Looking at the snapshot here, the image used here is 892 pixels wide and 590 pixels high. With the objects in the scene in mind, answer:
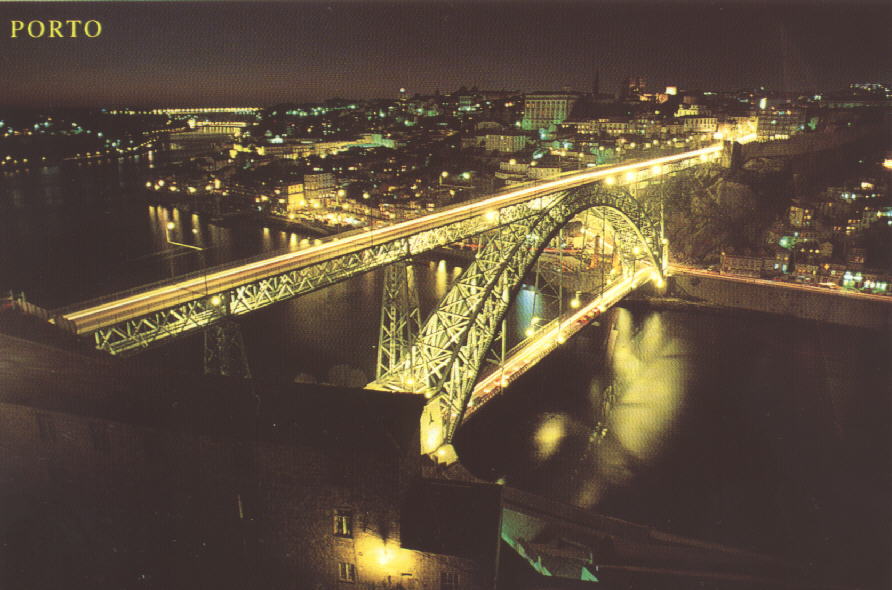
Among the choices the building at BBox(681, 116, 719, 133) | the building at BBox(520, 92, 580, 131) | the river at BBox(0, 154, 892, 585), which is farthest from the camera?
the building at BBox(520, 92, 580, 131)

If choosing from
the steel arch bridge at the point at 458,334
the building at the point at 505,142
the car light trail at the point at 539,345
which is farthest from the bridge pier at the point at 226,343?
the building at the point at 505,142

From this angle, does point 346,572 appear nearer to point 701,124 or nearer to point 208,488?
point 208,488

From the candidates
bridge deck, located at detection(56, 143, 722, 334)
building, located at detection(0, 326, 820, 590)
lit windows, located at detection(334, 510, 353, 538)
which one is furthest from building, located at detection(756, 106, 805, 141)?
lit windows, located at detection(334, 510, 353, 538)

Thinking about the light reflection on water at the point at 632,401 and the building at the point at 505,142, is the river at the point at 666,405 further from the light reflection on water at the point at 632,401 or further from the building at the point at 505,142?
the building at the point at 505,142

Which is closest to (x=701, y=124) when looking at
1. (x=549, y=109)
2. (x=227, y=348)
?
(x=549, y=109)

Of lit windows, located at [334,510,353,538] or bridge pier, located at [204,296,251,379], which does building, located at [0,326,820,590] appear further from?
bridge pier, located at [204,296,251,379]

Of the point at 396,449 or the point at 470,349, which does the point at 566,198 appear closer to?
the point at 470,349
